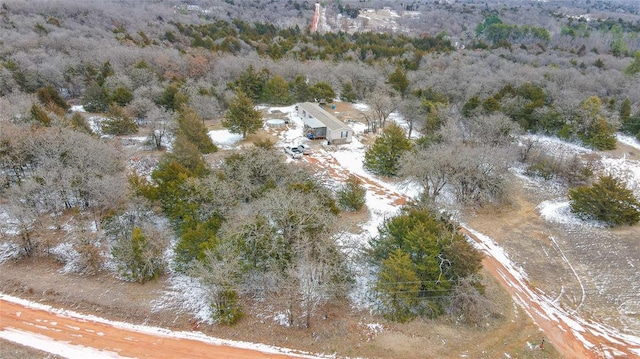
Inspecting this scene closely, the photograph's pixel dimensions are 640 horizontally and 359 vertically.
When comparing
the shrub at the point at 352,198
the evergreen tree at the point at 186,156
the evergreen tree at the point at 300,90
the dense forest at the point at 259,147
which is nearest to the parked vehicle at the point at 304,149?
the dense forest at the point at 259,147

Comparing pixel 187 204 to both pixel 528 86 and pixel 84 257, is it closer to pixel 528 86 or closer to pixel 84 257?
pixel 84 257

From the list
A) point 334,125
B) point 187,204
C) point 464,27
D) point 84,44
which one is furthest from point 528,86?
point 464,27

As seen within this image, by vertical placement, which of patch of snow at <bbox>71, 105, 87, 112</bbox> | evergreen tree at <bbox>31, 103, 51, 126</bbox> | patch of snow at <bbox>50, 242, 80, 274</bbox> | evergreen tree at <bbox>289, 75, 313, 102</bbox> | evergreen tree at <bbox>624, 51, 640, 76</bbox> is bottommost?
patch of snow at <bbox>50, 242, 80, 274</bbox>

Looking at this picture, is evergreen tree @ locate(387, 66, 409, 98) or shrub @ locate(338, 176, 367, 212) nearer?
shrub @ locate(338, 176, 367, 212)

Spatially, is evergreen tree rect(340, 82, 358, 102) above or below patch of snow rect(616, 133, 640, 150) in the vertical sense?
above

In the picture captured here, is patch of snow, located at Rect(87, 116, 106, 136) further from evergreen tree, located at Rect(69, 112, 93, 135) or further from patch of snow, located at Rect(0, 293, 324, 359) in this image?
patch of snow, located at Rect(0, 293, 324, 359)

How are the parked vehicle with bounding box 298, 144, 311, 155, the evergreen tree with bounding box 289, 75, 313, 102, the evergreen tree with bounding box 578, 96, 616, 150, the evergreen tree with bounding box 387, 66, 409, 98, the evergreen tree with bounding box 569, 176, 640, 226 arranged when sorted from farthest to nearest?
the evergreen tree with bounding box 387, 66, 409, 98 < the evergreen tree with bounding box 289, 75, 313, 102 < the evergreen tree with bounding box 578, 96, 616, 150 < the parked vehicle with bounding box 298, 144, 311, 155 < the evergreen tree with bounding box 569, 176, 640, 226

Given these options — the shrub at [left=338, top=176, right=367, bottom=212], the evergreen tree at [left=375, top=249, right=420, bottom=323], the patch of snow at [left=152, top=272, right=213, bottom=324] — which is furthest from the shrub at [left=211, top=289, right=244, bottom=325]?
the shrub at [left=338, top=176, right=367, bottom=212]

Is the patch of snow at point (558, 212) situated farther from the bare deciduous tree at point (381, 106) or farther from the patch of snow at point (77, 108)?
the patch of snow at point (77, 108)
